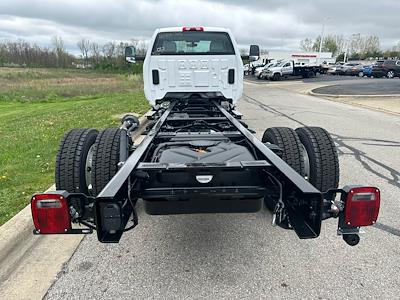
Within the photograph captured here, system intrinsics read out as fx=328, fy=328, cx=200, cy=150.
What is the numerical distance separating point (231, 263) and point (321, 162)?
1187 millimetres

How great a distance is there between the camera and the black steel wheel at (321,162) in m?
2.91

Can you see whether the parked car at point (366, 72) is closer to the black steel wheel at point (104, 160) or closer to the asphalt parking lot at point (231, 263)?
the asphalt parking lot at point (231, 263)

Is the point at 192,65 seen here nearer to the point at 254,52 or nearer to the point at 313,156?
the point at 254,52

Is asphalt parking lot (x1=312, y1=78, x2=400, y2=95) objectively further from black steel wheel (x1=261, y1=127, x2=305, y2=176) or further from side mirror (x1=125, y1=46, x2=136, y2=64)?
black steel wheel (x1=261, y1=127, x2=305, y2=176)

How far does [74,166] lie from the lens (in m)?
2.83

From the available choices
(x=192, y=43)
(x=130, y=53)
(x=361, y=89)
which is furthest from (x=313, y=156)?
(x=361, y=89)

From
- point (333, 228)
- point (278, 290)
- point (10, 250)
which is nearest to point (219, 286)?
point (278, 290)

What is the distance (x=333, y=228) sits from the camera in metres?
3.38

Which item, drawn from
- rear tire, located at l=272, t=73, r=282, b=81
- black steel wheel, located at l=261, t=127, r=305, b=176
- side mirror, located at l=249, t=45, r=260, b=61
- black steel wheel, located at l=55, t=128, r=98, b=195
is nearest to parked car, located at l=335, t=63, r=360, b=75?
rear tire, located at l=272, t=73, r=282, b=81

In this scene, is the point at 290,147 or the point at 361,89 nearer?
the point at 290,147

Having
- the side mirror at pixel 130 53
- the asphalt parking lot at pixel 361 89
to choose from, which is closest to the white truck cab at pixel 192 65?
the side mirror at pixel 130 53

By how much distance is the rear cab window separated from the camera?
21.3 ft

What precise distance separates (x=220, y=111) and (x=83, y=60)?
86454 millimetres

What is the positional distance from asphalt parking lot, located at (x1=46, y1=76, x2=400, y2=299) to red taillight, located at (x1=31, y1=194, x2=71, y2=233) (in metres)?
0.64
